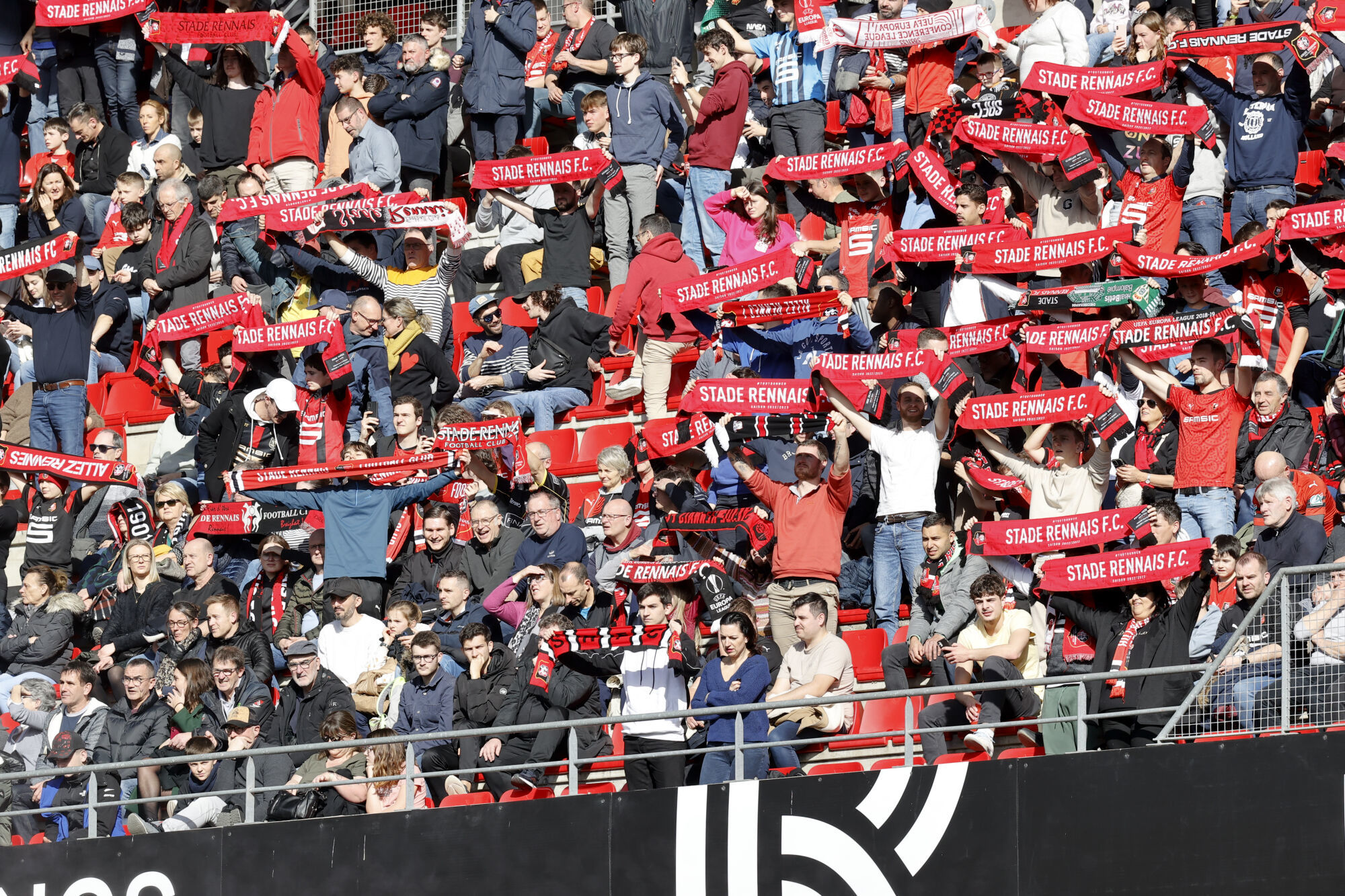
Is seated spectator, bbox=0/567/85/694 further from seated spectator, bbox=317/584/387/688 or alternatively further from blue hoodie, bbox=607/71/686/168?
blue hoodie, bbox=607/71/686/168

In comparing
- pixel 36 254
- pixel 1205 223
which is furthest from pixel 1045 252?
pixel 36 254

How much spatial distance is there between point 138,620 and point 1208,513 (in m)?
7.39

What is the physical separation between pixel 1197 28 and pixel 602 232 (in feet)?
16.0

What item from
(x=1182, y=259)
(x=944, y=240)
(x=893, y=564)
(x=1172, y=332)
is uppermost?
(x=944, y=240)

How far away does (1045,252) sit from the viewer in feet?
54.3

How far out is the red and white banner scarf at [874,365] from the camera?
15.8 m

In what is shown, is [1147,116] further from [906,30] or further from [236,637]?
[236,637]

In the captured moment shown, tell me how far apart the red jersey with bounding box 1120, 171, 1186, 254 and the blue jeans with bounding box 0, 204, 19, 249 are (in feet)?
33.8

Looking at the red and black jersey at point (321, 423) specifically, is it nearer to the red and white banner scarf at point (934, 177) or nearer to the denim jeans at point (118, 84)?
the red and white banner scarf at point (934, 177)

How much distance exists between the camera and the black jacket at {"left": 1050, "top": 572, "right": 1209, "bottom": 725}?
12922 millimetres

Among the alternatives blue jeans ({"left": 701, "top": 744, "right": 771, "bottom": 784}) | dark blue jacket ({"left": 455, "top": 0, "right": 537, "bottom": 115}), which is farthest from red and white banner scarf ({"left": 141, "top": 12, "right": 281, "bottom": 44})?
blue jeans ({"left": 701, "top": 744, "right": 771, "bottom": 784})

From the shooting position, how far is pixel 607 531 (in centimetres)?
1596

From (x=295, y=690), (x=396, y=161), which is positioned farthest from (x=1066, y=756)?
(x=396, y=161)

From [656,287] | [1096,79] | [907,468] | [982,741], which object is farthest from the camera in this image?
[656,287]
